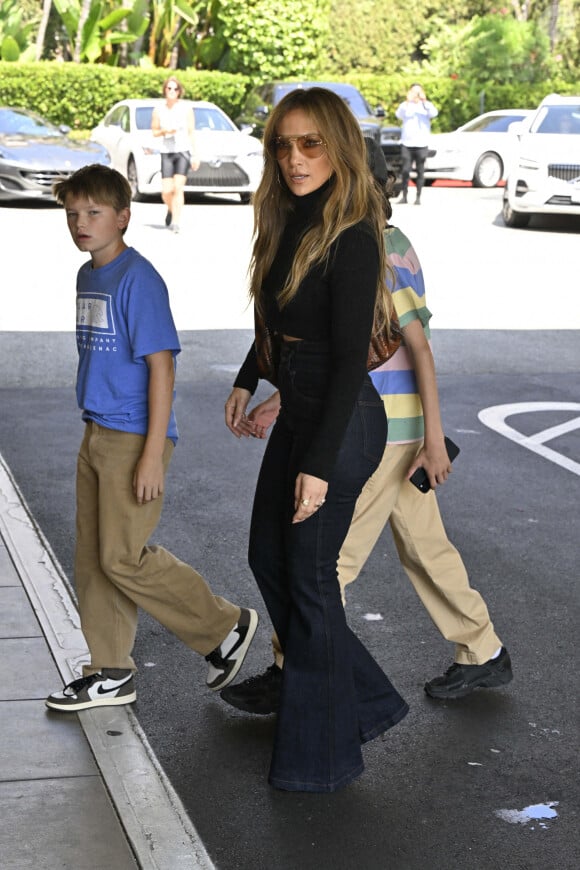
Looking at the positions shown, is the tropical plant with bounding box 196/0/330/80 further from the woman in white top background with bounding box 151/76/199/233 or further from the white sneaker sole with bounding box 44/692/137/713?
the white sneaker sole with bounding box 44/692/137/713

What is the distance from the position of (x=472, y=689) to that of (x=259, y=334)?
1510mm

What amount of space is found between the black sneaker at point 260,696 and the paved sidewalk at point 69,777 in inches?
12.6

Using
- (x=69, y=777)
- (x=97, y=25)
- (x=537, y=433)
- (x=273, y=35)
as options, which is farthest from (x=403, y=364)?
(x=97, y=25)

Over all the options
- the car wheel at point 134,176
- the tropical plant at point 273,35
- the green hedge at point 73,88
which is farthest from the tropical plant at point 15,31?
the car wheel at point 134,176

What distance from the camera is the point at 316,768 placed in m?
3.82

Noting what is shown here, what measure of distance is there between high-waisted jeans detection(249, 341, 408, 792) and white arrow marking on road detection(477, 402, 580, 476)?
4.02 meters

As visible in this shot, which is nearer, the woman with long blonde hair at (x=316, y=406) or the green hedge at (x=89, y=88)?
the woman with long blonde hair at (x=316, y=406)

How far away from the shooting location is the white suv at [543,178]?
19.6m

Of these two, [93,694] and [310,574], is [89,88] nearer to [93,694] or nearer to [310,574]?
[93,694]

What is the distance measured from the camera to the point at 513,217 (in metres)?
20.3

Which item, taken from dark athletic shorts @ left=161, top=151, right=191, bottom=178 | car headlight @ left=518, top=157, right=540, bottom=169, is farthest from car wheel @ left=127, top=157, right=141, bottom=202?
car headlight @ left=518, top=157, right=540, bottom=169

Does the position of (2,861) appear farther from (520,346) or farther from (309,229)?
(520,346)

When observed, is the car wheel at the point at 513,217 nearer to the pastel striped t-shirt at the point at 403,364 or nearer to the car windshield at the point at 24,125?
the car windshield at the point at 24,125

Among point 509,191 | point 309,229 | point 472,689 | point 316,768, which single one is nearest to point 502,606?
point 472,689
